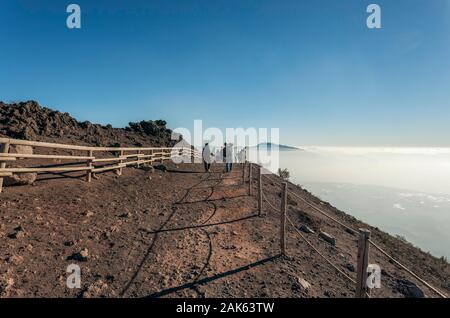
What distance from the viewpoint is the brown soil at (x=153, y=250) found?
488 cm

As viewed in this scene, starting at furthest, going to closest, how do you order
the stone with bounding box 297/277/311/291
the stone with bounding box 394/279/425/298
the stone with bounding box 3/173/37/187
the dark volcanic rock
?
1. the dark volcanic rock
2. the stone with bounding box 3/173/37/187
3. the stone with bounding box 394/279/425/298
4. the stone with bounding box 297/277/311/291

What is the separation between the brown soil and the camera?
4879mm

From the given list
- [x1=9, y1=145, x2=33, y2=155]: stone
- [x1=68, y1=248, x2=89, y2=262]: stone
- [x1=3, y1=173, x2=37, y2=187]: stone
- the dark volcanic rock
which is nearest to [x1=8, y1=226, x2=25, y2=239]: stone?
[x1=68, y1=248, x2=89, y2=262]: stone

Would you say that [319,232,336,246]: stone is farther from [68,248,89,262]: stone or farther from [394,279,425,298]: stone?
[68,248,89,262]: stone

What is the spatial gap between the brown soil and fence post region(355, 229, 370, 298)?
1.40 m

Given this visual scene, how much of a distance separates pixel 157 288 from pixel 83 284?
1256 millimetres

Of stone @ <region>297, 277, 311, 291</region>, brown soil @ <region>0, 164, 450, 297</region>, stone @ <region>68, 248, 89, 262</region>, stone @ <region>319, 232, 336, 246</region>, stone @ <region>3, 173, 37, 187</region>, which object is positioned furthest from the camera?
stone @ <region>319, 232, 336, 246</region>

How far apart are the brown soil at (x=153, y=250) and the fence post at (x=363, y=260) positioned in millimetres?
1404

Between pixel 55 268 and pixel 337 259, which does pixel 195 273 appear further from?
pixel 337 259

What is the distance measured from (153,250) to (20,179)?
223 inches

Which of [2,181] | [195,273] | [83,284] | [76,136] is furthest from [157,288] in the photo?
[76,136]

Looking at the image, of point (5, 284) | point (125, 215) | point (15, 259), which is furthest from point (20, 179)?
point (5, 284)

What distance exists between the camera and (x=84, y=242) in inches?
244

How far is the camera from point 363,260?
414 cm
